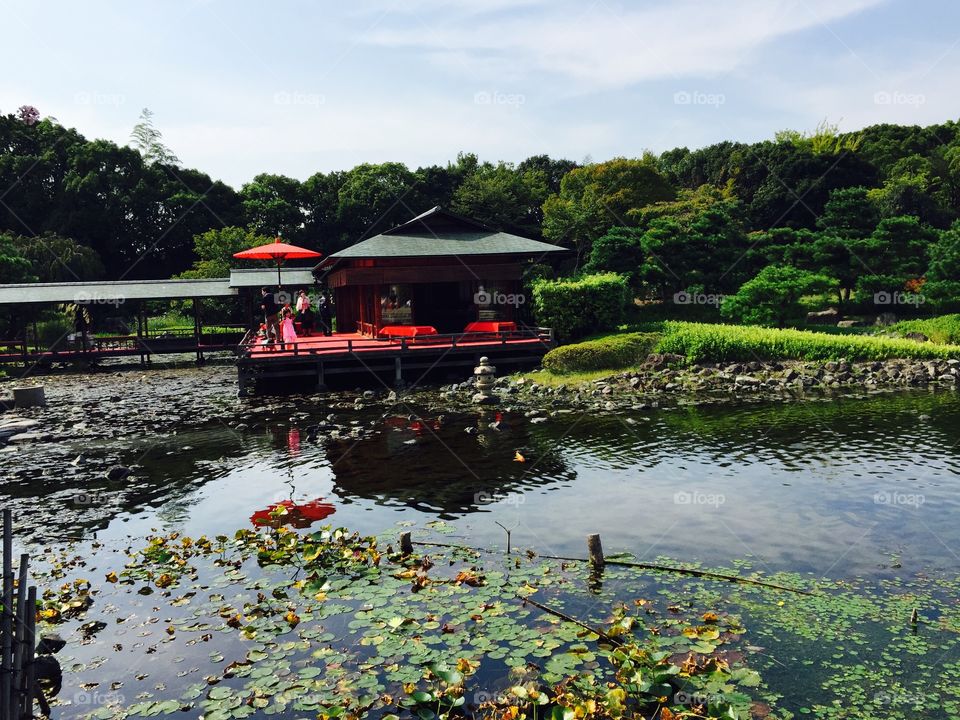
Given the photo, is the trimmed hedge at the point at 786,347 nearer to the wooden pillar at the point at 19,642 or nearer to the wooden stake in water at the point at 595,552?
the wooden stake in water at the point at 595,552

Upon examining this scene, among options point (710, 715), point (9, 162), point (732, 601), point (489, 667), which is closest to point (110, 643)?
point (489, 667)

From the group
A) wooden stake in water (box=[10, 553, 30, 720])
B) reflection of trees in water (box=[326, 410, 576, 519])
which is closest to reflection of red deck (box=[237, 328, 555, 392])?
reflection of trees in water (box=[326, 410, 576, 519])

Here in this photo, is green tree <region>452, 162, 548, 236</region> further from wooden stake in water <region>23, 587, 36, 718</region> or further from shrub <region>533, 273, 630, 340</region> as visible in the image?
wooden stake in water <region>23, 587, 36, 718</region>

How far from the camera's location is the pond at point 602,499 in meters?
8.56

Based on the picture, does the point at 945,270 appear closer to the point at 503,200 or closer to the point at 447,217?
the point at 447,217

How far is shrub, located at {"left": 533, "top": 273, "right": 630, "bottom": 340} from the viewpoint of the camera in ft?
106

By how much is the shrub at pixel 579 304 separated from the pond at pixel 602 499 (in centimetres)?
987

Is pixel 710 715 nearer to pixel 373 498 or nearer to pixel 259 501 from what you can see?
pixel 373 498

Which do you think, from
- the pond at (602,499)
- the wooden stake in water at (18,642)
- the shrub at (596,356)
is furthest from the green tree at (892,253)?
the wooden stake in water at (18,642)

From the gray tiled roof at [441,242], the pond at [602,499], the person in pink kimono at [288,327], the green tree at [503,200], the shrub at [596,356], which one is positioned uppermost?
the green tree at [503,200]

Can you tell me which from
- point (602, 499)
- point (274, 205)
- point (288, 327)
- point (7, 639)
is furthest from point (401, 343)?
point (274, 205)

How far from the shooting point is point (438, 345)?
98.0 feet

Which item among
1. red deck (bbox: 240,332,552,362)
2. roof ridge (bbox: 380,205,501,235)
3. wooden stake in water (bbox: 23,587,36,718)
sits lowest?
wooden stake in water (bbox: 23,587,36,718)

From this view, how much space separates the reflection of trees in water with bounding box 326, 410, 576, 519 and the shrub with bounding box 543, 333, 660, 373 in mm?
7300
